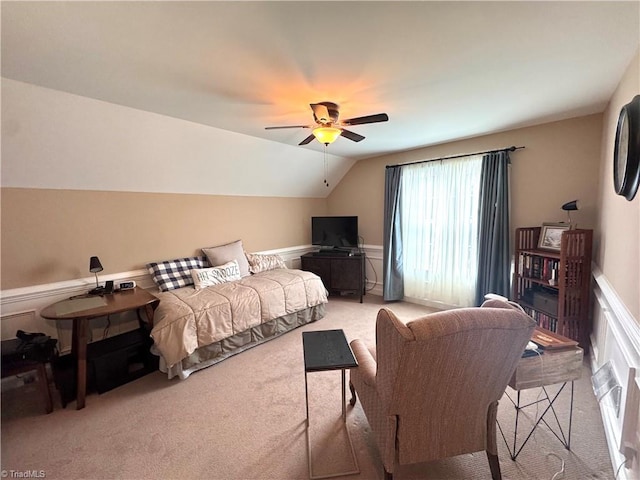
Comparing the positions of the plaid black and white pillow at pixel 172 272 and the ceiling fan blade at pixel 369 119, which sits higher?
the ceiling fan blade at pixel 369 119

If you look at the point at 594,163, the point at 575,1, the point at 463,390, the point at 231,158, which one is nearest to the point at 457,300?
the point at 594,163

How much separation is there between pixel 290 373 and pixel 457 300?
8.44 ft

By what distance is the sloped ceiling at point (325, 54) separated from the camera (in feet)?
4.31

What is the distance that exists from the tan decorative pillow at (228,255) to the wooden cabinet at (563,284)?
3.35m

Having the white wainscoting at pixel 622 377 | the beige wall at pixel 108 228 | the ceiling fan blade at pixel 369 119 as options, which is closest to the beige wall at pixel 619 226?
the white wainscoting at pixel 622 377

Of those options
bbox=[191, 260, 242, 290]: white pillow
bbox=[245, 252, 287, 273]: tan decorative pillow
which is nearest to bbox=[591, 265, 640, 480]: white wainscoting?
bbox=[191, 260, 242, 290]: white pillow

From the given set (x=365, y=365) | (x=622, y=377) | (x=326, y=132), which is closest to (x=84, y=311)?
(x=365, y=365)

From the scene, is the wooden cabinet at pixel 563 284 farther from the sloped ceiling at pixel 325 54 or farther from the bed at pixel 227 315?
the bed at pixel 227 315

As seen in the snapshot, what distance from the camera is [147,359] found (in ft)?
8.72

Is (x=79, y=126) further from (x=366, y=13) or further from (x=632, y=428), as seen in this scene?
(x=632, y=428)

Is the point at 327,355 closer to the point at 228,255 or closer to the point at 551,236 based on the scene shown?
the point at 228,255

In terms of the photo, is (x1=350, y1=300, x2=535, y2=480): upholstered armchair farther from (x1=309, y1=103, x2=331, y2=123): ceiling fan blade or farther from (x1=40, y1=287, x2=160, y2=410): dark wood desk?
(x1=40, y1=287, x2=160, y2=410): dark wood desk

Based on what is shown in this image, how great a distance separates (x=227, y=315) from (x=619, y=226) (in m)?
3.18

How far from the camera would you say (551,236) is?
9.54ft
